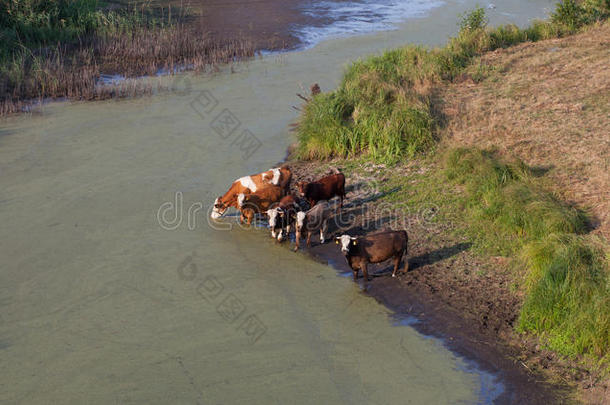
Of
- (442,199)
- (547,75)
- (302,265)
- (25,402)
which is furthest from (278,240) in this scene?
(547,75)

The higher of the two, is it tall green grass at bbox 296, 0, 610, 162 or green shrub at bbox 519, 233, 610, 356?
tall green grass at bbox 296, 0, 610, 162

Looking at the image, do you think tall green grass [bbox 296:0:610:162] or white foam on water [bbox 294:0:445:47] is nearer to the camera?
tall green grass [bbox 296:0:610:162]

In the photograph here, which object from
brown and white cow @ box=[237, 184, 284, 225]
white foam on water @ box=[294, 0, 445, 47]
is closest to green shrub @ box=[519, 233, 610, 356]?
brown and white cow @ box=[237, 184, 284, 225]

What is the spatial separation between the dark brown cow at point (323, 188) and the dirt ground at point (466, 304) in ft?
1.28

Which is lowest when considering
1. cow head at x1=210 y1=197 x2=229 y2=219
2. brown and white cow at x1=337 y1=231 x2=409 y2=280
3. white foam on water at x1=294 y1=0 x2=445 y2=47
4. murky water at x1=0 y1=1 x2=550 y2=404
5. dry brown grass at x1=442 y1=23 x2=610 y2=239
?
murky water at x1=0 y1=1 x2=550 y2=404

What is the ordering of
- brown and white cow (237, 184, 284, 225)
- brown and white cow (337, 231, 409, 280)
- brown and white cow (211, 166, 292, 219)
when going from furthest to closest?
brown and white cow (211, 166, 292, 219)
brown and white cow (237, 184, 284, 225)
brown and white cow (337, 231, 409, 280)

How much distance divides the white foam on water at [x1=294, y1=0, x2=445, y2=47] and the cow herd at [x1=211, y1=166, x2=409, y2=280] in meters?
11.9

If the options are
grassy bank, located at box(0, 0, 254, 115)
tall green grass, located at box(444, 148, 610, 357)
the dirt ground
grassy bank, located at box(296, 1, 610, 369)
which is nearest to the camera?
the dirt ground

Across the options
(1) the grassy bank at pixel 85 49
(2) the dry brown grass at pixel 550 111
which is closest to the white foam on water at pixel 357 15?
(1) the grassy bank at pixel 85 49

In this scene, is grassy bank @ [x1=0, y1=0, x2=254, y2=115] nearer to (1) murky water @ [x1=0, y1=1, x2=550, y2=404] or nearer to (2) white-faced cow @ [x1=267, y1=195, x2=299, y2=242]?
(1) murky water @ [x1=0, y1=1, x2=550, y2=404]

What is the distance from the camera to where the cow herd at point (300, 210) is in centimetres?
804

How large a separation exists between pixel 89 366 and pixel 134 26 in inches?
612

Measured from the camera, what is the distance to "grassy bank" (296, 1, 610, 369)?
22.8ft

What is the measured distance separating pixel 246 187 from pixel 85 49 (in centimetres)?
1048
